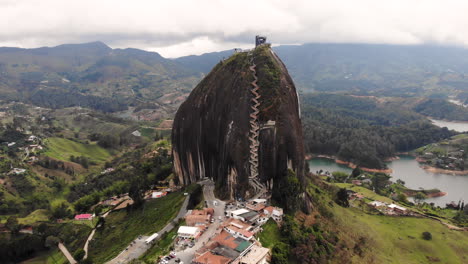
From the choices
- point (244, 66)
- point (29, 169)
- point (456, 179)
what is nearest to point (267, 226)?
point (244, 66)

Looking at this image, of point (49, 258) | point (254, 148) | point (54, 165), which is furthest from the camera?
point (54, 165)

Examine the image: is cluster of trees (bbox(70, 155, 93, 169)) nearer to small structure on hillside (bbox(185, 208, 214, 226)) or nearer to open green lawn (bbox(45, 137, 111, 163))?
open green lawn (bbox(45, 137, 111, 163))

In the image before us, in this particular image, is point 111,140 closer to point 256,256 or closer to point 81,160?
point 81,160

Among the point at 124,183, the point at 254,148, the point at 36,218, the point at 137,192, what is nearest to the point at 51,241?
the point at 137,192

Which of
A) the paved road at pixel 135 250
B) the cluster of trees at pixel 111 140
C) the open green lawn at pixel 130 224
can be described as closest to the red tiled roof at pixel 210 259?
the paved road at pixel 135 250

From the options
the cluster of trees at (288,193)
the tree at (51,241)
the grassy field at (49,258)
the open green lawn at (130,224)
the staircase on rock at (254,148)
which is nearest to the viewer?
the cluster of trees at (288,193)

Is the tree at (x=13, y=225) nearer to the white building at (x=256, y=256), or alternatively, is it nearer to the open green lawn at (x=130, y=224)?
the open green lawn at (x=130, y=224)
